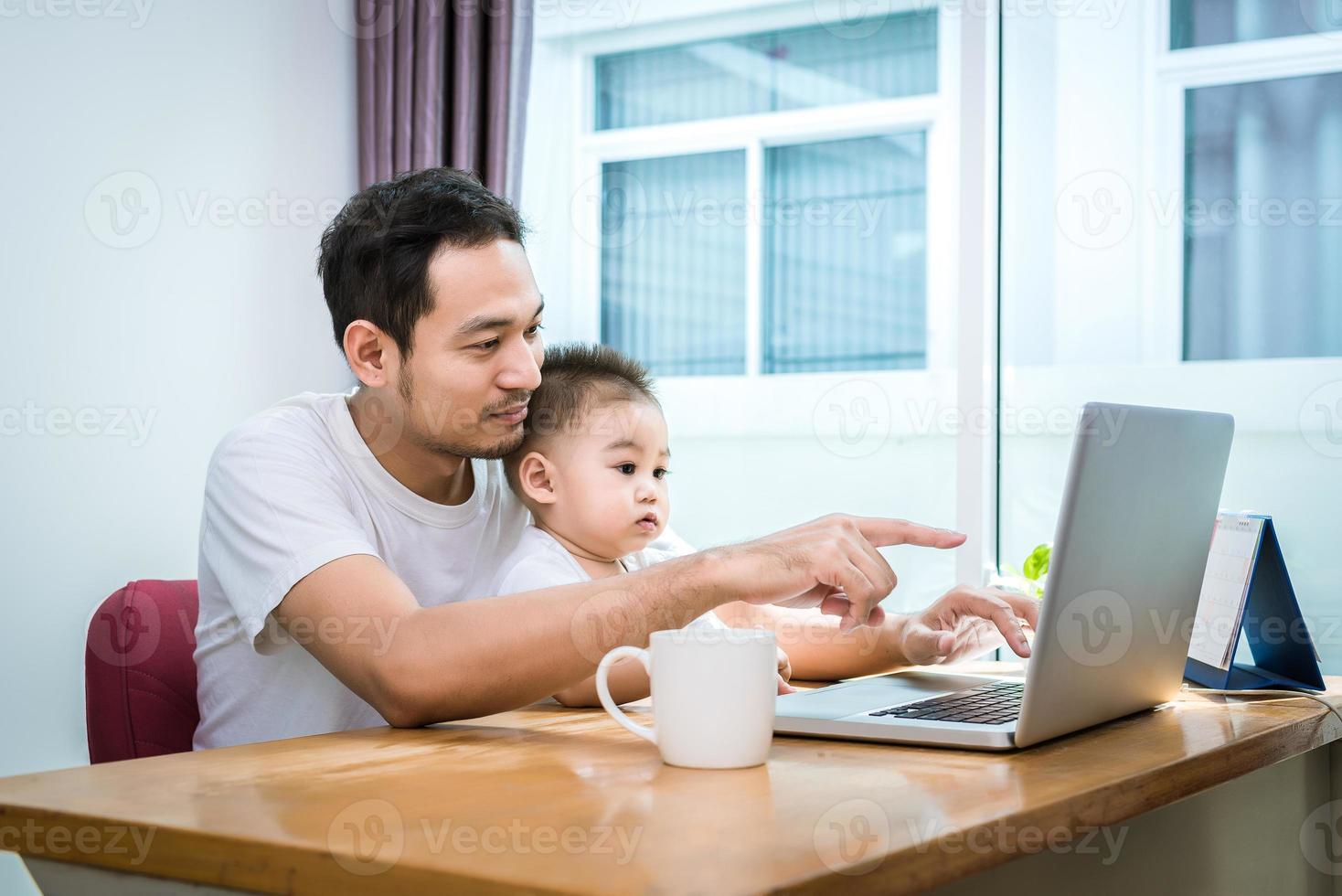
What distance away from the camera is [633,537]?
138 cm

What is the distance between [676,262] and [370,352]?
1651 mm

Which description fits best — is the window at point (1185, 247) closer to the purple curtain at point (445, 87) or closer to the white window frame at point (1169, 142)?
the white window frame at point (1169, 142)

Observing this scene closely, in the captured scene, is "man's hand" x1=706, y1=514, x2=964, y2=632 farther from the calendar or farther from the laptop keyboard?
the calendar

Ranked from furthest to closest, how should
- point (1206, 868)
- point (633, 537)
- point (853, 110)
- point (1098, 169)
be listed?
point (853, 110) → point (1098, 169) → point (633, 537) → point (1206, 868)

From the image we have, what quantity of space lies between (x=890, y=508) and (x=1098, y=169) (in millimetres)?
828

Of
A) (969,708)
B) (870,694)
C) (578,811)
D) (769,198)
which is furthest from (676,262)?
(578,811)

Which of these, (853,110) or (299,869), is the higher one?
(853,110)

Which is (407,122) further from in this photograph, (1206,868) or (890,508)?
(1206,868)

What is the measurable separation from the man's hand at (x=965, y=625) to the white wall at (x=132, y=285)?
5.43 ft

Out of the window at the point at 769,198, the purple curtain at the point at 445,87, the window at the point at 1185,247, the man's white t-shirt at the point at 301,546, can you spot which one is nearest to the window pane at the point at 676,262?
the window at the point at 769,198

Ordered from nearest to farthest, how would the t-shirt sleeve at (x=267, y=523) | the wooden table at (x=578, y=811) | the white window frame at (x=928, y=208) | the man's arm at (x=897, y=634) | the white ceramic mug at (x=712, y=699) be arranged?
the wooden table at (x=578, y=811) < the white ceramic mug at (x=712, y=699) < the t-shirt sleeve at (x=267, y=523) < the man's arm at (x=897, y=634) < the white window frame at (x=928, y=208)

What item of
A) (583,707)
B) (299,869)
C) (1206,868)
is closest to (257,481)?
(583,707)

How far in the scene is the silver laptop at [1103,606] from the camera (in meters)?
0.85

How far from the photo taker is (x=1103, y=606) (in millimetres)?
919
